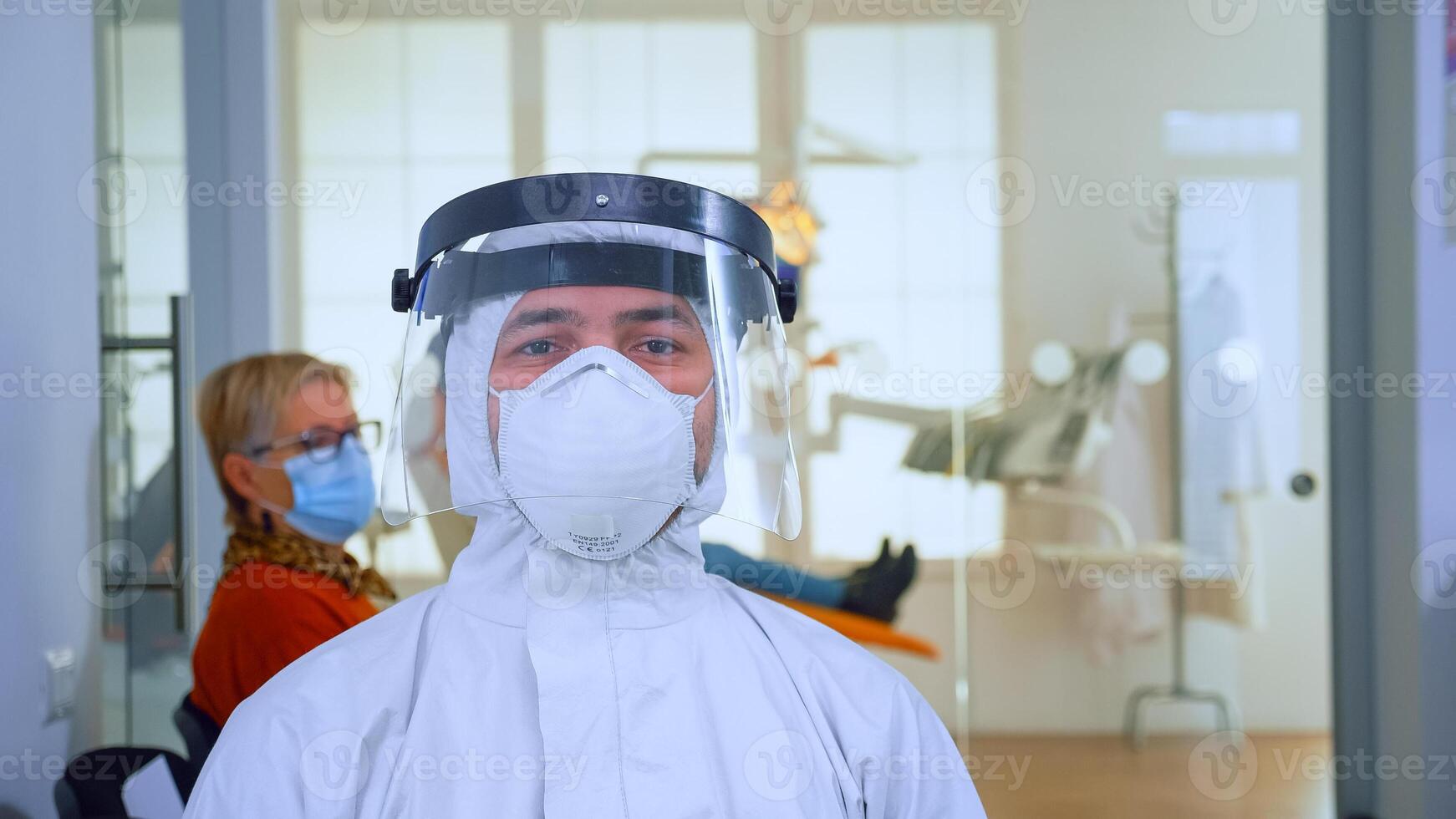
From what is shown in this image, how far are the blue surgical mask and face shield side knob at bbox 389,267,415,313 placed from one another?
693mm

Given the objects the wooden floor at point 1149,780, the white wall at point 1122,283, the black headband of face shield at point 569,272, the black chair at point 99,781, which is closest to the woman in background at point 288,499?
the black chair at point 99,781

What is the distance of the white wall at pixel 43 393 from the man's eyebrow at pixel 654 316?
90cm

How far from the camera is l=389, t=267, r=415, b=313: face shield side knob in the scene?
1.18 metres

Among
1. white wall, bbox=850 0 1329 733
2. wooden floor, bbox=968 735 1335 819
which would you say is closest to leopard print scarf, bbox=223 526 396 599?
white wall, bbox=850 0 1329 733

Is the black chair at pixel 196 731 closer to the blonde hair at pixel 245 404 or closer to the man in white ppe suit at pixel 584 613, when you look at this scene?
the blonde hair at pixel 245 404

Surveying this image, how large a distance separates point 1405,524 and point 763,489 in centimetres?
190

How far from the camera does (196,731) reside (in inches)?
61.1

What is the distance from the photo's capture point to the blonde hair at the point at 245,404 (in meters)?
1.78

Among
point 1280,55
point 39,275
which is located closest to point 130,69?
point 39,275

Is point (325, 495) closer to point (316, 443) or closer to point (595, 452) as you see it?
point (316, 443)

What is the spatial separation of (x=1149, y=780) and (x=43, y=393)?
2439mm

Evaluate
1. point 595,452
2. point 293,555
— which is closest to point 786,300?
point 595,452

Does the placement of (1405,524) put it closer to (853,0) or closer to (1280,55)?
(1280,55)

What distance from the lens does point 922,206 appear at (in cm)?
262
